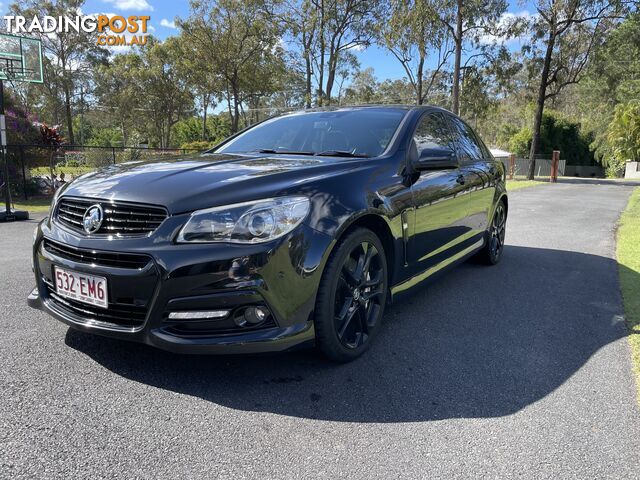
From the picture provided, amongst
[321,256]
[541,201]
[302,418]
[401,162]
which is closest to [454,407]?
[302,418]

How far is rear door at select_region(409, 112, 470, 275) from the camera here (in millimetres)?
3697

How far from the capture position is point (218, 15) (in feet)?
86.7

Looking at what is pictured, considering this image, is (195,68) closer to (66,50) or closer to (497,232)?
(66,50)

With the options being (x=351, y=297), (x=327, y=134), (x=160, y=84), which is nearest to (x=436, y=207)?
(x=327, y=134)

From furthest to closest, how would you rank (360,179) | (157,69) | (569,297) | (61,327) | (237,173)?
(157,69)
(569,297)
(61,327)
(360,179)
(237,173)

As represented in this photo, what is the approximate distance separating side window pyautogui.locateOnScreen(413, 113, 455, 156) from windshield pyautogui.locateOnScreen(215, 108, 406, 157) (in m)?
0.20

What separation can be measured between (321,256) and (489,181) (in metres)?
3.33

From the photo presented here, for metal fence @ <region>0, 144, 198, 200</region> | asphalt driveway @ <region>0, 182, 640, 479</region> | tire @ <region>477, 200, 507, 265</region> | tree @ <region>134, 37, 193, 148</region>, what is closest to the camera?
asphalt driveway @ <region>0, 182, 640, 479</region>

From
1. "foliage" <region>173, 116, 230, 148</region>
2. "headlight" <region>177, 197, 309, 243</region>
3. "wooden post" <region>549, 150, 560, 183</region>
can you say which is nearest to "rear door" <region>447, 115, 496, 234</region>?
"headlight" <region>177, 197, 309, 243</region>

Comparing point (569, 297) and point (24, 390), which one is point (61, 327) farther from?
point (569, 297)

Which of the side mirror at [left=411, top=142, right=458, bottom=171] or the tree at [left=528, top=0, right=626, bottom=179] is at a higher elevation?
the tree at [left=528, top=0, right=626, bottom=179]

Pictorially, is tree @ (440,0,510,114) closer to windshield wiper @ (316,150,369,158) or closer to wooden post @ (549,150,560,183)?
wooden post @ (549,150,560,183)

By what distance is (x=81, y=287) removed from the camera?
8.65 feet

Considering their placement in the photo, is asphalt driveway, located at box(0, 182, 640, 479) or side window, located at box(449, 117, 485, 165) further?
side window, located at box(449, 117, 485, 165)
